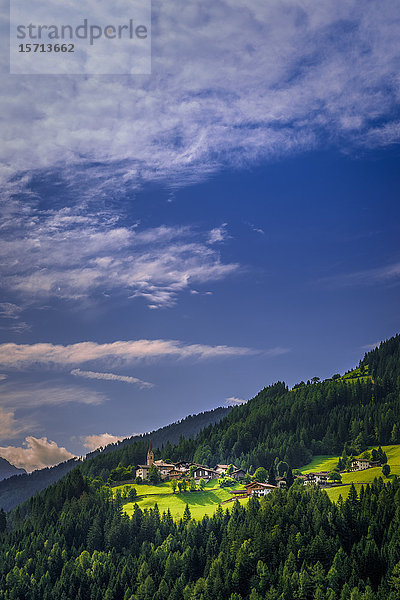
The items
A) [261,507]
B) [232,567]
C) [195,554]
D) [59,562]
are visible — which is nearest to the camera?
[232,567]

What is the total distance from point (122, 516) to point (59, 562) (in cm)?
2260

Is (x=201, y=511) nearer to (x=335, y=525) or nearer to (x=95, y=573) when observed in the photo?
(x=95, y=573)

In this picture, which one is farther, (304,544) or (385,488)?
(385,488)

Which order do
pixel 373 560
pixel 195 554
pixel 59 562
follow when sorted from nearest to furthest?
pixel 373 560
pixel 195 554
pixel 59 562

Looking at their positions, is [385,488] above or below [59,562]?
above

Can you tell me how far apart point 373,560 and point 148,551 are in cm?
6355

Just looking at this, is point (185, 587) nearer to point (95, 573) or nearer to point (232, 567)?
point (232, 567)

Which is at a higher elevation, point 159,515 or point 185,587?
point 159,515

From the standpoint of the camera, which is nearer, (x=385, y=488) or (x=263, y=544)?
(x=263, y=544)

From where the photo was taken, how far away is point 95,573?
163 metres

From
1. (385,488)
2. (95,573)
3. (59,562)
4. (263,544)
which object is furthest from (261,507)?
(59,562)

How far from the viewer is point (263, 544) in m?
144

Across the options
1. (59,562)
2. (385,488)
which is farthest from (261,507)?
(59,562)

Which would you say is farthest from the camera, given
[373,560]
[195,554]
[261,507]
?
[261,507]
